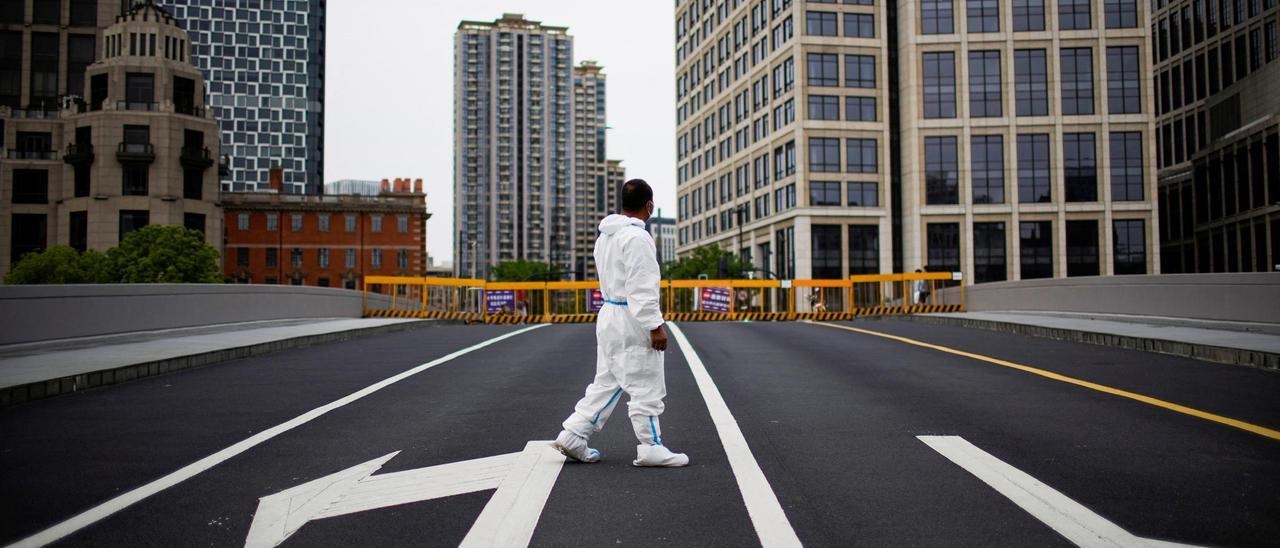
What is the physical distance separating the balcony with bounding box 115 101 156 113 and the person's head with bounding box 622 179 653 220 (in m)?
72.3

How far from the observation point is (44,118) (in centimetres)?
7125

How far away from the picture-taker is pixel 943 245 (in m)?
61.1

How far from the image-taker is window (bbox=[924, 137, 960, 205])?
61.4 metres

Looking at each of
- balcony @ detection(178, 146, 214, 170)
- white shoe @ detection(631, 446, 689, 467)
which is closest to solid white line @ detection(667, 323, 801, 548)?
white shoe @ detection(631, 446, 689, 467)

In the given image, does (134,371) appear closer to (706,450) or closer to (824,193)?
(706,450)

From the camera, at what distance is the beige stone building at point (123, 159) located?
65188mm

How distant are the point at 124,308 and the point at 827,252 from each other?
5280 cm

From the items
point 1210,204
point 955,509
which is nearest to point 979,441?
point 955,509

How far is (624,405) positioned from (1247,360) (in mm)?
8424

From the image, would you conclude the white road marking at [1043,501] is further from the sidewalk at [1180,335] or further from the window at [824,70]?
the window at [824,70]

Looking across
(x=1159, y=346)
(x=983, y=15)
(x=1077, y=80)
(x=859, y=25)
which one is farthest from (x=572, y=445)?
(x=1077, y=80)

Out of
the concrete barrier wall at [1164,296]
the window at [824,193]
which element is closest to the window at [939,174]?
the window at [824,193]

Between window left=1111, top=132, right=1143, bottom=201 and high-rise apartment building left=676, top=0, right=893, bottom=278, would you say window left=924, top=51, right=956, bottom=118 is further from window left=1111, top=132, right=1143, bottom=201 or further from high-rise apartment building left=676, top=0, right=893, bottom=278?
window left=1111, top=132, right=1143, bottom=201

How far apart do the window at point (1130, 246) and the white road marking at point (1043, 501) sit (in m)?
62.7
